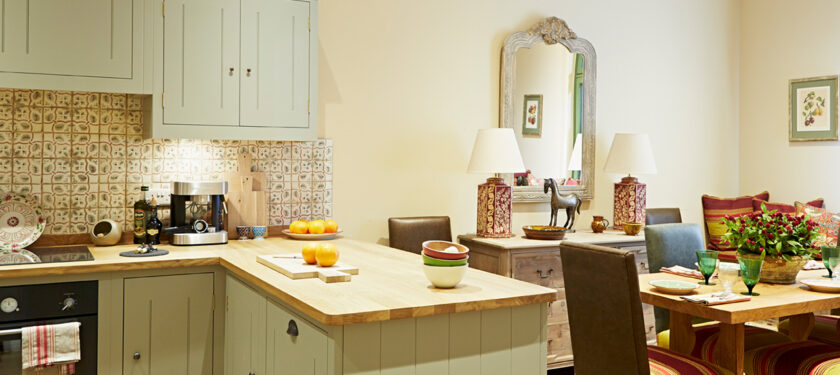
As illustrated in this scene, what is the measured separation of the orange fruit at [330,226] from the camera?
3696 millimetres

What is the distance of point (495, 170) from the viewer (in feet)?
13.2

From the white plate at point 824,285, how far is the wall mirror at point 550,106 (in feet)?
6.46

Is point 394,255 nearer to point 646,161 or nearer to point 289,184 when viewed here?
point 289,184

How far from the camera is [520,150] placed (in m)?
4.52

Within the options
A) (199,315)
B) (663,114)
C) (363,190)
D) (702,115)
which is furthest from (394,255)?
(702,115)

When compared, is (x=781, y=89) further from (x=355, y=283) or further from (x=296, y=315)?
(x=296, y=315)

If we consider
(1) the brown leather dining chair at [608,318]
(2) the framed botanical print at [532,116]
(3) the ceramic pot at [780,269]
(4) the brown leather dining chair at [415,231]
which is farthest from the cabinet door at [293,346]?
(2) the framed botanical print at [532,116]

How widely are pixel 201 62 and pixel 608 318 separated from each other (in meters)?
2.09

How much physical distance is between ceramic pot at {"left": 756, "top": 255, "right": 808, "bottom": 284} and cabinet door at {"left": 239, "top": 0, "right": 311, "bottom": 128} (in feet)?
7.00

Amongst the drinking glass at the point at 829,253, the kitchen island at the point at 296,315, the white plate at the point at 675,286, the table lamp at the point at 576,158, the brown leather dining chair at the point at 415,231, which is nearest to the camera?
the kitchen island at the point at 296,315

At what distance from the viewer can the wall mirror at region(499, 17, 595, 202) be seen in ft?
14.8

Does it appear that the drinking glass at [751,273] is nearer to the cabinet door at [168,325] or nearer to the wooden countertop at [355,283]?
the wooden countertop at [355,283]

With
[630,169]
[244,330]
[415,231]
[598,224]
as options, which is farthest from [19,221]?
[630,169]

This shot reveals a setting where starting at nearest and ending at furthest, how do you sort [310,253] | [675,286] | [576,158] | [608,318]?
1. [608,318]
2. [310,253]
3. [675,286]
4. [576,158]
